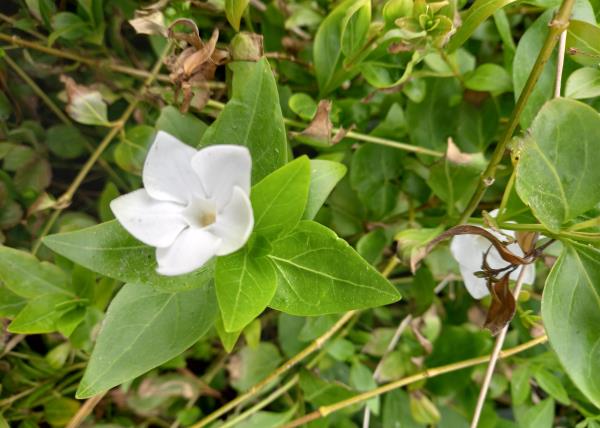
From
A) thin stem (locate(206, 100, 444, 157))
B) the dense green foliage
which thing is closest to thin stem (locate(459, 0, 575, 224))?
the dense green foliage

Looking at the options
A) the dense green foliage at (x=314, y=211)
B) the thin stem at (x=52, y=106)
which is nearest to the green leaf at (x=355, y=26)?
the dense green foliage at (x=314, y=211)

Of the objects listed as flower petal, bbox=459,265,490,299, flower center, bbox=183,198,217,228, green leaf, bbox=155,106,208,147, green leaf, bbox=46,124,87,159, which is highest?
flower center, bbox=183,198,217,228

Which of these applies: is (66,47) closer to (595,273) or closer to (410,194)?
(410,194)

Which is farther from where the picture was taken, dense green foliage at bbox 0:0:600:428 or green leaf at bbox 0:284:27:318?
green leaf at bbox 0:284:27:318

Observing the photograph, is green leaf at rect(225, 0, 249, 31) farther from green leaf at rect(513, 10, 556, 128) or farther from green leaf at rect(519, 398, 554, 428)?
green leaf at rect(519, 398, 554, 428)

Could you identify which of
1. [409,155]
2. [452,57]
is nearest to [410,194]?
[409,155]

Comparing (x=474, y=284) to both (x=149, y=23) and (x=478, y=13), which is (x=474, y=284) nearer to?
(x=478, y=13)

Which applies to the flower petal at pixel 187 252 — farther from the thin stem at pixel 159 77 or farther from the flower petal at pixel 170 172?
the thin stem at pixel 159 77
